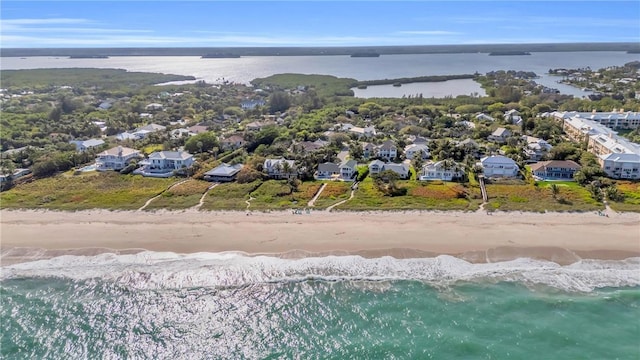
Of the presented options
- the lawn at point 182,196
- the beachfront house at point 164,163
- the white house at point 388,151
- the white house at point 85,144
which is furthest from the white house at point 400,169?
the white house at point 85,144

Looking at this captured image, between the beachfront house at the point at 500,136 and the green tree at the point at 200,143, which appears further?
the beachfront house at the point at 500,136

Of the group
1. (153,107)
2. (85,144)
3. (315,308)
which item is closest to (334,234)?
(315,308)

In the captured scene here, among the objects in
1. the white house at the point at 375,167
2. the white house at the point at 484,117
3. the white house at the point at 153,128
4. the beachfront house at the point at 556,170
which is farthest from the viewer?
the white house at the point at 484,117

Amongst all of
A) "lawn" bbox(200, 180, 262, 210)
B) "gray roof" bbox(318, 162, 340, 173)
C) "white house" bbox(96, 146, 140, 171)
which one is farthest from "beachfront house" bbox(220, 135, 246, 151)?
"gray roof" bbox(318, 162, 340, 173)

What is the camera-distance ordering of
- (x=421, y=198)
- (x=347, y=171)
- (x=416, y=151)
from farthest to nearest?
(x=416, y=151) → (x=347, y=171) → (x=421, y=198)

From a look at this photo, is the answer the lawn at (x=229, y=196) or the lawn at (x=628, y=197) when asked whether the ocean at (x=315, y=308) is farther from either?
the lawn at (x=628, y=197)

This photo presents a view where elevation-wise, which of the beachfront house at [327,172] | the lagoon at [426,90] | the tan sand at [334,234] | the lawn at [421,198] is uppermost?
the lagoon at [426,90]

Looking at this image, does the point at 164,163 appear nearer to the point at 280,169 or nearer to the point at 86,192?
the point at 86,192
